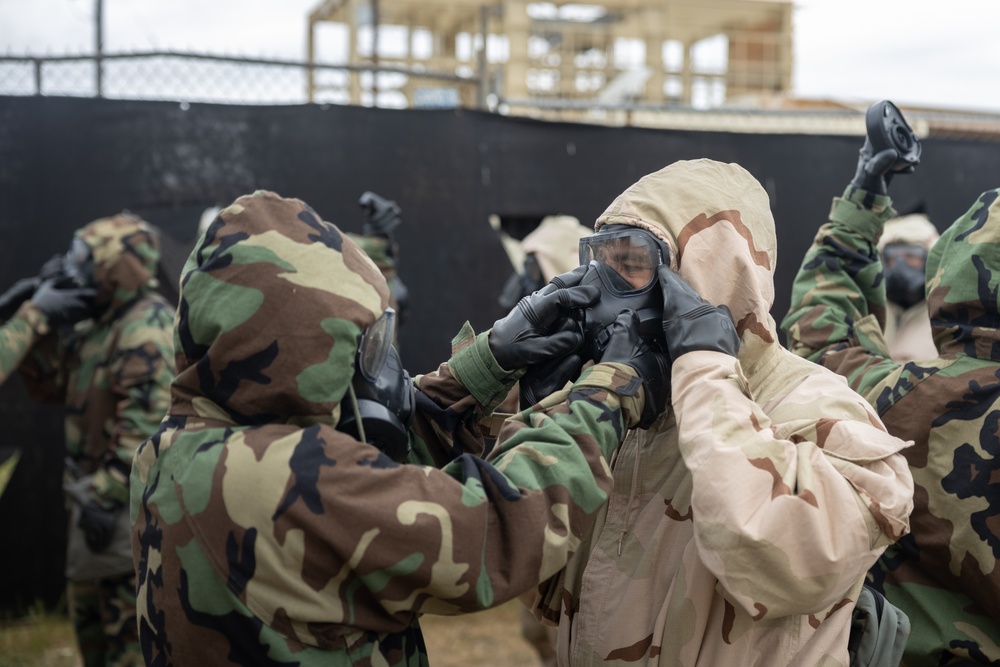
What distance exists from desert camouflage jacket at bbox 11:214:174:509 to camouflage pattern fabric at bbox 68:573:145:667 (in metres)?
0.37

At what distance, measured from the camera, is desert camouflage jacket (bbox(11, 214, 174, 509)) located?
3.92 metres

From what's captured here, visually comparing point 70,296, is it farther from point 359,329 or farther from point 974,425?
point 974,425

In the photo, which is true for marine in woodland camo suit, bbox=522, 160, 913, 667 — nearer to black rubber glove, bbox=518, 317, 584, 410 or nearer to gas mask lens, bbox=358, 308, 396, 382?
black rubber glove, bbox=518, 317, 584, 410

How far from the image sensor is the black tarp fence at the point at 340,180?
550 cm

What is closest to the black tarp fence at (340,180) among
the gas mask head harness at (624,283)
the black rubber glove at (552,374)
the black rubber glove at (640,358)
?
the black rubber glove at (552,374)

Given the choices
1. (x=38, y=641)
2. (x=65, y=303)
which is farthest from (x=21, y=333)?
(x=38, y=641)

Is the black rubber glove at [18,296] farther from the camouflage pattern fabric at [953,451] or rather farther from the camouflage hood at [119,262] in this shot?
the camouflage pattern fabric at [953,451]

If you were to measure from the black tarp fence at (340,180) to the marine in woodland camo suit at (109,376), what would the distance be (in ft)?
3.51

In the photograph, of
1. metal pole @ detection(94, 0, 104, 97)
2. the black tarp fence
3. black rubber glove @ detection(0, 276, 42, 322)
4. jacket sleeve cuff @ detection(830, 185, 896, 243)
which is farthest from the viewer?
metal pole @ detection(94, 0, 104, 97)

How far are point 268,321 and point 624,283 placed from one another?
0.70m

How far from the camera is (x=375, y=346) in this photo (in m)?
1.81

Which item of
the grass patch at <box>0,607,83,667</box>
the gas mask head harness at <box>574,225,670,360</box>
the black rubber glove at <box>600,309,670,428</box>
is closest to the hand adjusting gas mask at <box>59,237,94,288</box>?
the grass patch at <box>0,607,83,667</box>

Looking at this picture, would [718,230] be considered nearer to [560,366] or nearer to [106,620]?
[560,366]

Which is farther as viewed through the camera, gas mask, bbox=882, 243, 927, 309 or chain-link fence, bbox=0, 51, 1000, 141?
chain-link fence, bbox=0, 51, 1000, 141
